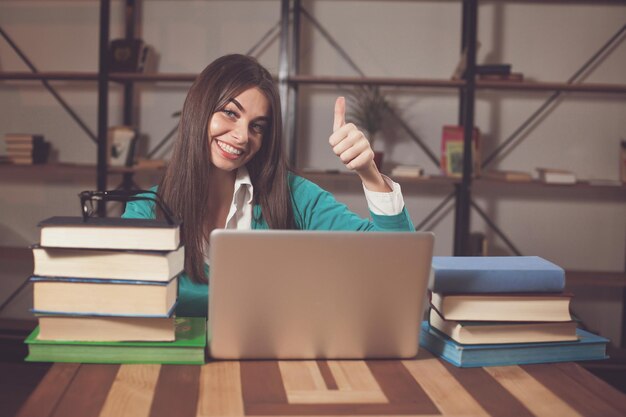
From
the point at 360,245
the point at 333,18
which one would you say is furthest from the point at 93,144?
the point at 360,245

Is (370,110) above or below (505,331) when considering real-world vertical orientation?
above

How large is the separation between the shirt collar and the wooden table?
0.81 m

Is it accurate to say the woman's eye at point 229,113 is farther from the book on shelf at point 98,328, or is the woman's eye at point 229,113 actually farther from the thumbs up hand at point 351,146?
the book on shelf at point 98,328

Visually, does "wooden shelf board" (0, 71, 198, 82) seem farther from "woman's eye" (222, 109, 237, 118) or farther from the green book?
the green book

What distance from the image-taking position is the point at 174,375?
103 centimetres

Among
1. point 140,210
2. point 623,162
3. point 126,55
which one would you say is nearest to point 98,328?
point 140,210

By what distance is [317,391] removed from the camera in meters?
1.00

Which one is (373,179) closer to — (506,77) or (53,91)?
(506,77)

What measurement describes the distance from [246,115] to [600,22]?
2526 mm

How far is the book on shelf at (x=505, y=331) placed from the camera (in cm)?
115

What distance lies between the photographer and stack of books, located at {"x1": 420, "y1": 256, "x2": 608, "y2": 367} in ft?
3.78

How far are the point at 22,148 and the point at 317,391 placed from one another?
288cm

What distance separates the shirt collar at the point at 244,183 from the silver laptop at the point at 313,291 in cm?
80

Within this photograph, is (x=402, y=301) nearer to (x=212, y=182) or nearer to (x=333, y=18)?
(x=212, y=182)
